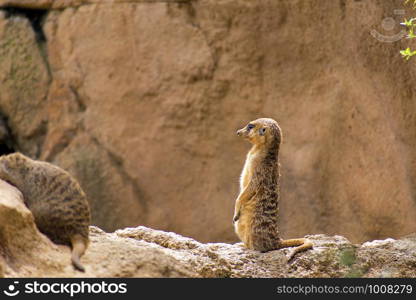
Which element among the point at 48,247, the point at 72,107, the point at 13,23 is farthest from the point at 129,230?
the point at 13,23

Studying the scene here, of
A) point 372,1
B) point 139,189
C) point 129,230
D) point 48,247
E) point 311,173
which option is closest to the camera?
point 48,247

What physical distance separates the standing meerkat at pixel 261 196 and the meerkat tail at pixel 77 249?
4.77 feet

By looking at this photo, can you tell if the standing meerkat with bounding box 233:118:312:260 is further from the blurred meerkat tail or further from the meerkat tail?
the meerkat tail

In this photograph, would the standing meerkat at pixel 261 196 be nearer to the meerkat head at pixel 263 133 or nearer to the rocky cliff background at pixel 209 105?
the meerkat head at pixel 263 133

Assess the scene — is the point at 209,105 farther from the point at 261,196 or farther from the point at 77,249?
the point at 77,249

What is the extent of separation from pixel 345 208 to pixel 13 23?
13.2 feet

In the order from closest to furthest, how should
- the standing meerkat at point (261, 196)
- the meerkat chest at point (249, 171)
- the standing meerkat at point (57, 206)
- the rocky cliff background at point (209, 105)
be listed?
1. the standing meerkat at point (57, 206)
2. the standing meerkat at point (261, 196)
3. the meerkat chest at point (249, 171)
4. the rocky cliff background at point (209, 105)

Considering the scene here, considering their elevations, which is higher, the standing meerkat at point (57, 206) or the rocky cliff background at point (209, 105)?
the rocky cliff background at point (209, 105)

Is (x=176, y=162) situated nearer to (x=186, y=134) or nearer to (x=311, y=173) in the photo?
(x=186, y=134)

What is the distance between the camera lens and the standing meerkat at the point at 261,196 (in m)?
5.46

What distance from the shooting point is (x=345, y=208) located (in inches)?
311

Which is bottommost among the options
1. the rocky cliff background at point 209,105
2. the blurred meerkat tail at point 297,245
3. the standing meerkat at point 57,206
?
the standing meerkat at point 57,206

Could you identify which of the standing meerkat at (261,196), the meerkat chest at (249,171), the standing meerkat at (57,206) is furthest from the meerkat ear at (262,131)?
the standing meerkat at (57,206)

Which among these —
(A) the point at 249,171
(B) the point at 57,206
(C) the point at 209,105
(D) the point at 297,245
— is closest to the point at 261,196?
(A) the point at 249,171
